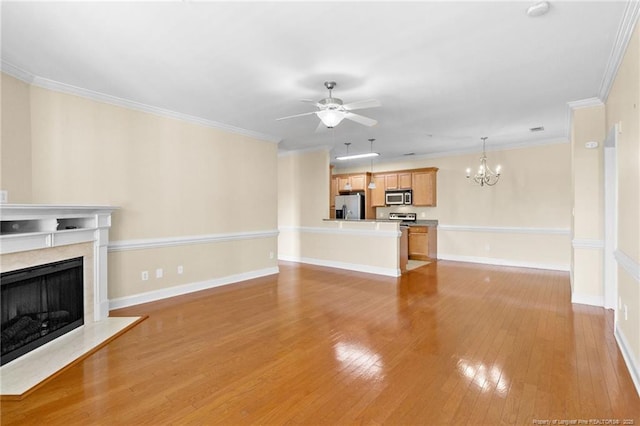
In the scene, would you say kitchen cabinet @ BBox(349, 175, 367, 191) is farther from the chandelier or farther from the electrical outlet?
the electrical outlet

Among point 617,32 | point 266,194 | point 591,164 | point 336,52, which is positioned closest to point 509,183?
point 591,164

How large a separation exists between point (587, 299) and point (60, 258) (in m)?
6.44

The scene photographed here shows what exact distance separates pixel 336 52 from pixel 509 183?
5.94m

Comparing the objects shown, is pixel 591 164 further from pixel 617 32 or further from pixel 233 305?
pixel 233 305

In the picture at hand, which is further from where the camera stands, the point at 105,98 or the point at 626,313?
the point at 105,98

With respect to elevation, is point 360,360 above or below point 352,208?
below

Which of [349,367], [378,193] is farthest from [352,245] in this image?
[349,367]

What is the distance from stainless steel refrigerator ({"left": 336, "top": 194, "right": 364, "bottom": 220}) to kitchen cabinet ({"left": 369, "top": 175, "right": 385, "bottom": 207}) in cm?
35

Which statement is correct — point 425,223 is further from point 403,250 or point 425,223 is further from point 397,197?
point 403,250

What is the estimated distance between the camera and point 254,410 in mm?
2066

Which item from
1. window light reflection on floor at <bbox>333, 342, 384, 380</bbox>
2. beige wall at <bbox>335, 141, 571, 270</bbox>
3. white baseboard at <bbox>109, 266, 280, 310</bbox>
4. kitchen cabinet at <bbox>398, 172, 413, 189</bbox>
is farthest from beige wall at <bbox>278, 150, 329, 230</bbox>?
window light reflection on floor at <bbox>333, 342, 384, 380</bbox>

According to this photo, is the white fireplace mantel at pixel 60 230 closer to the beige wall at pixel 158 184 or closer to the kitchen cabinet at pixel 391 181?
the beige wall at pixel 158 184

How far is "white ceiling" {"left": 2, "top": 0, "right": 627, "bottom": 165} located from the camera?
2309mm

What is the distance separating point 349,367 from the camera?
2604mm
